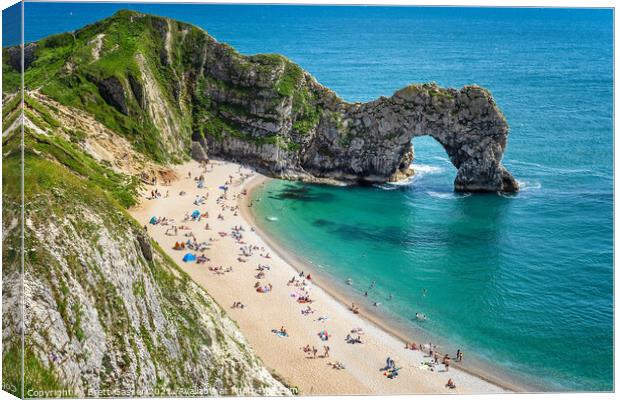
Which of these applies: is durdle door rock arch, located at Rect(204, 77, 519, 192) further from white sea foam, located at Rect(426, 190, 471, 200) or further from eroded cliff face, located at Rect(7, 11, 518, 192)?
white sea foam, located at Rect(426, 190, 471, 200)

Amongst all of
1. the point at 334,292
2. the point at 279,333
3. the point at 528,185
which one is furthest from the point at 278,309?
the point at 528,185

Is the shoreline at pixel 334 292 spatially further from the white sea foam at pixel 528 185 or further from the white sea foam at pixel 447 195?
the white sea foam at pixel 528 185

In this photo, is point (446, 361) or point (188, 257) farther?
point (188, 257)

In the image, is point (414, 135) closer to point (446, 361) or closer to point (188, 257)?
point (188, 257)

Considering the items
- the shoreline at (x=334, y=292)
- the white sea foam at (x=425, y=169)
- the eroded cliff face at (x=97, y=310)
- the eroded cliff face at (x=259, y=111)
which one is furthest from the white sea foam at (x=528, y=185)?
the eroded cliff face at (x=97, y=310)

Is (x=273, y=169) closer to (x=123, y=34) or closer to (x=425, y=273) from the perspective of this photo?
(x=123, y=34)

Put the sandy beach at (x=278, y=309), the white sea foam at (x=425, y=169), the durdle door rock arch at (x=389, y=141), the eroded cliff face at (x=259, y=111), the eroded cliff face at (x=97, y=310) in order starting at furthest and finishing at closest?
the white sea foam at (x=425, y=169) → the durdle door rock arch at (x=389, y=141) → the eroded cliff face at (x=259, y=111) → the sandy beach at (x=278, y=309) → the eroded cliff face at (x=97, y=310)

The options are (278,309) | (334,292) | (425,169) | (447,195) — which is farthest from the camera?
(425,169)
